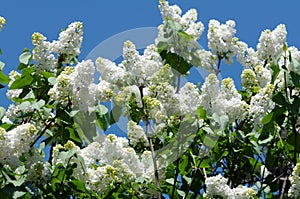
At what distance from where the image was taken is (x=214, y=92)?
15.8 feet

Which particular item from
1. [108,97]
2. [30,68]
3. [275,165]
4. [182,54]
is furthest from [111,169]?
[275,165]

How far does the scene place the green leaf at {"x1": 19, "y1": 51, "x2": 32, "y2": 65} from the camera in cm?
474

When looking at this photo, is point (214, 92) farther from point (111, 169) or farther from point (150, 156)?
point (111, 169)

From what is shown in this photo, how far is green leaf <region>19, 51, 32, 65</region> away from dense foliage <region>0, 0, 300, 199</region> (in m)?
0.01

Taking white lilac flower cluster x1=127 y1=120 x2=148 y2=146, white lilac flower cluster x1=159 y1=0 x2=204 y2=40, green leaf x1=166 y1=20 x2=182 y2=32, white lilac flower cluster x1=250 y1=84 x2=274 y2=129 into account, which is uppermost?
white lilac flower cluster x1=159 y1=0 x2=204 y2=40

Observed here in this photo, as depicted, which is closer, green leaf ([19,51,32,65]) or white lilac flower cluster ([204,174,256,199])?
white lilac flower cluster ([204,174,256,199])

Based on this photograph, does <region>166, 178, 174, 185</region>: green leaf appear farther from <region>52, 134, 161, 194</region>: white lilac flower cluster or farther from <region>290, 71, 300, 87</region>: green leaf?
<region>290, 71, 300, 87</region>: green leaf

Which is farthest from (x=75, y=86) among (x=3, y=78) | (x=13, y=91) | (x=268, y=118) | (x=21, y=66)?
(x=268, y=118)

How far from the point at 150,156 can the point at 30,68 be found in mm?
1070

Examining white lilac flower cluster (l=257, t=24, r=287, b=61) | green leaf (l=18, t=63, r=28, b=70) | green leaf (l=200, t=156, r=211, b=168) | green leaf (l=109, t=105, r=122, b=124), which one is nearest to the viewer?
green leaf (l=200, t=156, r=211, b=168)

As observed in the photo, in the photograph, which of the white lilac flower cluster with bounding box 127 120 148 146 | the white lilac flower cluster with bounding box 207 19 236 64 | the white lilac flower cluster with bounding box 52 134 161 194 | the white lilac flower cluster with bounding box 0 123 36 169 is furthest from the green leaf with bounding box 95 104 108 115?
the white lilac flower cluster with bounding box 207 19 236 64

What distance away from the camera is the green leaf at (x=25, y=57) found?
15.5 ft

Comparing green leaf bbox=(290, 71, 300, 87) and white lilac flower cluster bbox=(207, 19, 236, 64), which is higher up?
white lilac flower cluster bbox=(207, 19, 236, 64)

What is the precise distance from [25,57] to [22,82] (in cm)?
30
